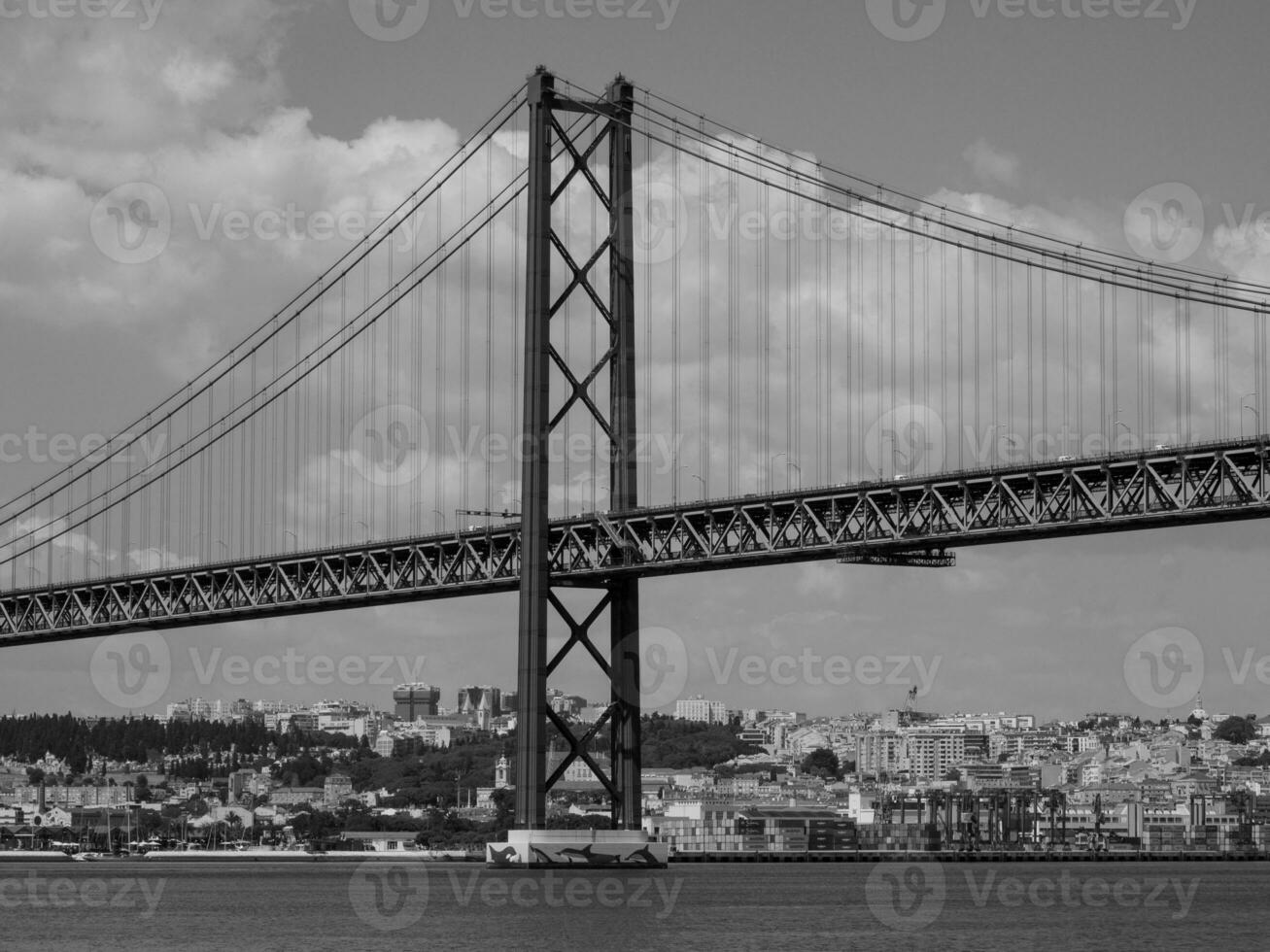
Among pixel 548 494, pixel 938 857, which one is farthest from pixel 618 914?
pixel 938 857

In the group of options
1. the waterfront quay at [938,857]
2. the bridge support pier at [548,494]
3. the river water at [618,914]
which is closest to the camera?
the river water at [618,914]

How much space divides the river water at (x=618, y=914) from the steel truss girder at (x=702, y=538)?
720 cm

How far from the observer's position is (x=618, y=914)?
4581 centimetres

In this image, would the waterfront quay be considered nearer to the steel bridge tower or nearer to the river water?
the river water

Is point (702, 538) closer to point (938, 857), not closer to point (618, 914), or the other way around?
point (618, 914)

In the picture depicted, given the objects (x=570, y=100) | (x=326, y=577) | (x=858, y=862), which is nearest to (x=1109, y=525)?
(x=570, y=100)

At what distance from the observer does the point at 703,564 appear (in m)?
53.4

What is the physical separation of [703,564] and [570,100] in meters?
11.5

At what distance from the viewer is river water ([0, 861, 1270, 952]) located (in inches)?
1649

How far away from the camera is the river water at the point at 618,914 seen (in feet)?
137

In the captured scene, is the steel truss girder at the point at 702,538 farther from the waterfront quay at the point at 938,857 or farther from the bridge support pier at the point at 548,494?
the waterfront quay at the point at 938,857

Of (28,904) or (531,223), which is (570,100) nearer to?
(531,223)

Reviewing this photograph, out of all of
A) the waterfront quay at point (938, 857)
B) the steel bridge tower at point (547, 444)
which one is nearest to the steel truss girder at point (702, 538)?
the steel bridge tower at point (547, 444)

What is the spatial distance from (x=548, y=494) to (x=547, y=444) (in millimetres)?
1115
